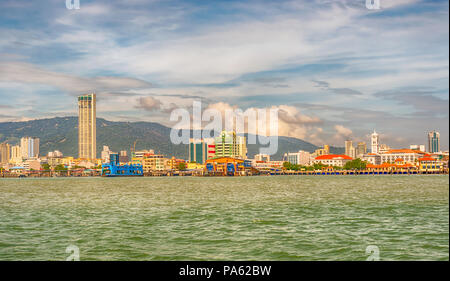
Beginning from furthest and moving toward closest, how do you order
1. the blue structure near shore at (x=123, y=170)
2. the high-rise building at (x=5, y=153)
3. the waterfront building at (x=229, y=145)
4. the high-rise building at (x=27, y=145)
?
1. the waterfront building at (x=229, y=145)
2. the high-rise building at (x=5, y=153)
3. the high-rise building at (x=27, y=145)
4. the blue structure near shore at (x=123, y=170)

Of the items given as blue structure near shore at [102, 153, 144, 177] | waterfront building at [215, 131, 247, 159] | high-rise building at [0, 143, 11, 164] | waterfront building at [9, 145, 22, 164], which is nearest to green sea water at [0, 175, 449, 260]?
blue structure near shore at [102, 153, 144, 177]

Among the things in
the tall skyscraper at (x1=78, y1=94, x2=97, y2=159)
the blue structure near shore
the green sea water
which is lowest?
the blue structure near shore

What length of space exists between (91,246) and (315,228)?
9.76 m

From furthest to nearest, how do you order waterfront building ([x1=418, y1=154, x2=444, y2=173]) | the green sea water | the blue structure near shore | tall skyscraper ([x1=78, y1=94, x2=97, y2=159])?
waterfront building ([x1=418, y1=154, x2=444, y2=173]) < tall skyscraper ([x1=78, y1=94, x2=97, y2=159]) < the blue structure near shore < the green sea water

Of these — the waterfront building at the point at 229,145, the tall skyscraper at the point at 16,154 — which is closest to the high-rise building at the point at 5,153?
the tall skyscraper at the point at 16,154

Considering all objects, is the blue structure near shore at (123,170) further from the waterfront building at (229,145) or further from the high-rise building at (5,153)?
the high-rise building at (5,153)

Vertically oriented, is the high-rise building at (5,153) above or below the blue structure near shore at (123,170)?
above

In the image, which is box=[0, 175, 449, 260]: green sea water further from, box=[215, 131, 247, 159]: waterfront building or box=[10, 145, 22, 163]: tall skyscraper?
box=[10, 145, 22, 163]: tall skyscraper

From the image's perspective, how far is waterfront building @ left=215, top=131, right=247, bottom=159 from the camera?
191 metres

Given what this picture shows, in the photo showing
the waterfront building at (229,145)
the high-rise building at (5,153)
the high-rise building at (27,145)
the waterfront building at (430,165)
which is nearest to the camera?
the high-rise building at (27,145)

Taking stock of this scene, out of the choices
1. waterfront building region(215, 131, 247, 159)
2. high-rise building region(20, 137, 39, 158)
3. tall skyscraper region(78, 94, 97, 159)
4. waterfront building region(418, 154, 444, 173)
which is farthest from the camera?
waterfront building region(215, 131, 247, 159)

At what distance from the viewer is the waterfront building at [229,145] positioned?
191250mm
